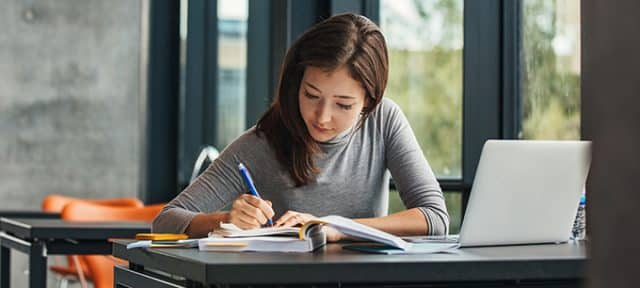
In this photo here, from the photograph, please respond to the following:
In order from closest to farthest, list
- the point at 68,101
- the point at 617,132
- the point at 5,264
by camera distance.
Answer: the point at 617,132, the point at 5,264, the point at 68,101

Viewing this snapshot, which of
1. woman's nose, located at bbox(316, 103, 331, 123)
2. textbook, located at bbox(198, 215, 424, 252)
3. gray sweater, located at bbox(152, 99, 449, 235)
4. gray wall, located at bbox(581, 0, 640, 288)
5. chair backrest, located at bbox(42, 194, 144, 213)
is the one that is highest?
woman's nose, located at bbox(316, 103, 331, 123)

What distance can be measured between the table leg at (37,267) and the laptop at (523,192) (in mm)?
1581

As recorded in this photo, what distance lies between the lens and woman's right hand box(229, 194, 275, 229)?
1.96m

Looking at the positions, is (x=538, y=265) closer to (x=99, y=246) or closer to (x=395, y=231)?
(x=395, y=231)

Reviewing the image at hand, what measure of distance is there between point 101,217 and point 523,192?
2864mm

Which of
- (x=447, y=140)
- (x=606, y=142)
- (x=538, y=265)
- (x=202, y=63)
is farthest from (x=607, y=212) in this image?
(x=202, y=63)

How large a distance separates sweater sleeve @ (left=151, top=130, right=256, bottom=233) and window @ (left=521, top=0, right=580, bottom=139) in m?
1.18

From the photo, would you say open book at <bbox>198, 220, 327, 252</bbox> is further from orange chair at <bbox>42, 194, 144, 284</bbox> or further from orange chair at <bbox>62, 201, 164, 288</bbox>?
orange chair at <bbox>42, 194, 144, 284</bbox>

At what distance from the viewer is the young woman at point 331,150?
2.28m

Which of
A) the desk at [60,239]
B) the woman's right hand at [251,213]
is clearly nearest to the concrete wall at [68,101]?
the desk at [60,239]

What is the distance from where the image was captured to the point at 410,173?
7.85 feet

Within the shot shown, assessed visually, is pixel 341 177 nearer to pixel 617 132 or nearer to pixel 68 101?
pixel 617 132

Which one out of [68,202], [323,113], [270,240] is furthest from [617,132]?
[68,202]

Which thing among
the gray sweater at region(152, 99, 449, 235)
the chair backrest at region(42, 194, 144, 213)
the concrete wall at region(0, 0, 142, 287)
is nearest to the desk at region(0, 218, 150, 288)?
the gray sweater at region(152, 99, 449, 235)
